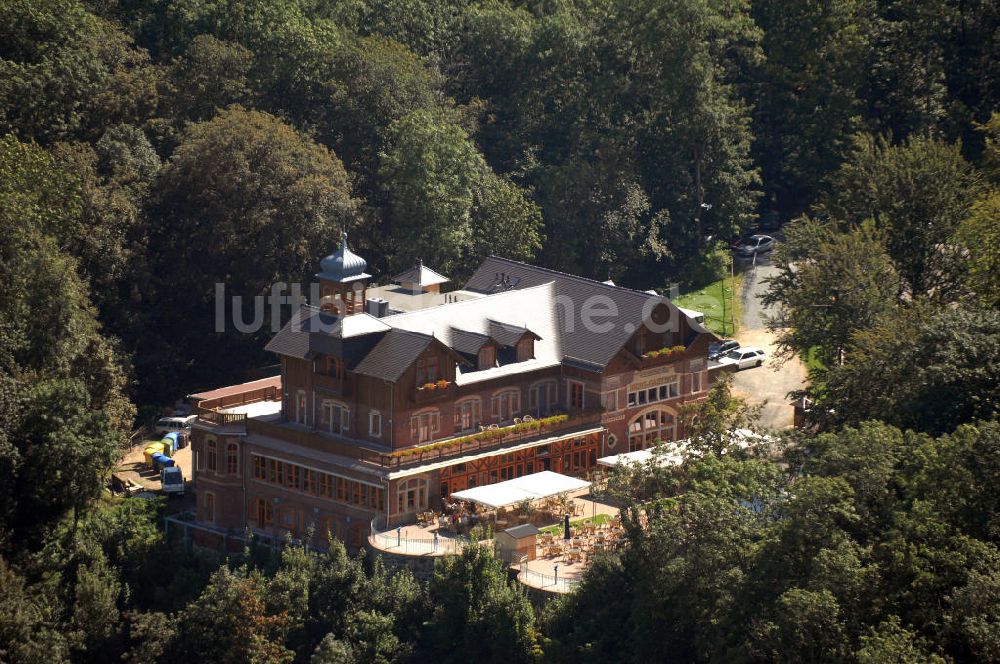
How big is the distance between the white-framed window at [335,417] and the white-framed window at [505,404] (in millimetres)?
6426

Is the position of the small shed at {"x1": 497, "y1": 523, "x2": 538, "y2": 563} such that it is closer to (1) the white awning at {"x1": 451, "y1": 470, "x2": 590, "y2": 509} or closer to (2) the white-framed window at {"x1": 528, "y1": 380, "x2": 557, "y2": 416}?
(1) the white awning at {"x1": 451, "y1": 470, "x2": 590, "y2": 509}

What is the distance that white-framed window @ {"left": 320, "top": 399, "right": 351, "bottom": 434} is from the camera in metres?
82.9

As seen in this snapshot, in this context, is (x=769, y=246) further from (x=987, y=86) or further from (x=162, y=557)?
(x=162, y=557)

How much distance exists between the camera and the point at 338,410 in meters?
83.2

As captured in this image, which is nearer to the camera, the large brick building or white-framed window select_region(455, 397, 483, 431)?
the large brick building

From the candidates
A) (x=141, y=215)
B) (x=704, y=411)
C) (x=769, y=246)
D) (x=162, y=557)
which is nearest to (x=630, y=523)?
(x=704, y=411)

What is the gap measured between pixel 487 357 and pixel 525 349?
2.40 metres

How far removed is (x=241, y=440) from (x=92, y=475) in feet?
21.2

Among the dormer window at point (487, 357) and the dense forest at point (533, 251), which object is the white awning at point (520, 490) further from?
the dormer window at point (487, 357)

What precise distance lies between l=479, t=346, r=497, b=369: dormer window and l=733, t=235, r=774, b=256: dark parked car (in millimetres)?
36380

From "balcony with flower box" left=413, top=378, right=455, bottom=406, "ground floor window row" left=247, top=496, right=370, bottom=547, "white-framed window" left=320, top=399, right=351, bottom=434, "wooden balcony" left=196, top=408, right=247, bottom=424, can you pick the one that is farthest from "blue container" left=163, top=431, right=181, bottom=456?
"balcony with flower box" left=413, top=378, right=455, bottom=406

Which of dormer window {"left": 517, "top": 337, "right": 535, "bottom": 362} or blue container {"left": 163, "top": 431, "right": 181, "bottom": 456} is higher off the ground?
dormer window {"left": 517, "top": 337, "right": 535, "bottom": 362}

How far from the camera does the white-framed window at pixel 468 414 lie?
83375 millimetres

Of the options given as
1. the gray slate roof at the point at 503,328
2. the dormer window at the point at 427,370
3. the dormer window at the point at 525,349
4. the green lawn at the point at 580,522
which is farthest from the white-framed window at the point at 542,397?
the green lawn at the point at 580,522
